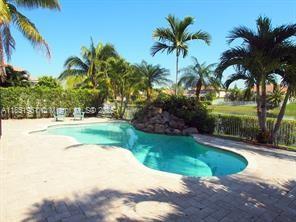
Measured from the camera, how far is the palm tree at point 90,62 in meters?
26.7

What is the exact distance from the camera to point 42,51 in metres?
10.5

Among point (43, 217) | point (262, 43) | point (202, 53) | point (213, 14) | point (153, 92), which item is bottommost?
point (43, 217)

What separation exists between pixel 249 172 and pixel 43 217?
5.34 metres

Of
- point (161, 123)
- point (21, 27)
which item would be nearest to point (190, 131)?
point (161, 123)

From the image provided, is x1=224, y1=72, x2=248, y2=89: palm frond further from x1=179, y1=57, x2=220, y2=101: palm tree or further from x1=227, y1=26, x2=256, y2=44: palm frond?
x1=179, y1=57, x2=220, y2=101: palm tree

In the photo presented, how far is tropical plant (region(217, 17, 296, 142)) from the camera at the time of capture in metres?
9.25

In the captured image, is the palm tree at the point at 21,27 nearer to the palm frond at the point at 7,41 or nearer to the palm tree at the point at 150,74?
the palm frond at the point at 7,41

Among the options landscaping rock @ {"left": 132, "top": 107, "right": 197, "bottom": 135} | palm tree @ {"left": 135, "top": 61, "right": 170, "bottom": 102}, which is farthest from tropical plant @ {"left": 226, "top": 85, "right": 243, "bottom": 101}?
landscaping rock @ {"left": 132, "top": 107, "right": 197, "bottom": 135}

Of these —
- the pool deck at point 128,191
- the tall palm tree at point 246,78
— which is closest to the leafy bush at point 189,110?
the tall palm tree at point 246,78

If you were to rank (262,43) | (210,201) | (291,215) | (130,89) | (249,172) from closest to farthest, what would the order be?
(291,215) → (210,201) → (249,172) → (262,43) → (130,89)

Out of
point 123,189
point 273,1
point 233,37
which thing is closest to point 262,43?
point 233,37

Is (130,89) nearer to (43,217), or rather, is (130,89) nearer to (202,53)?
(202,53)

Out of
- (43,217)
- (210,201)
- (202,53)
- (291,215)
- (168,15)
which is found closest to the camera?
(43,217)

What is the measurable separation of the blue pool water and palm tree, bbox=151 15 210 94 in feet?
20.6
